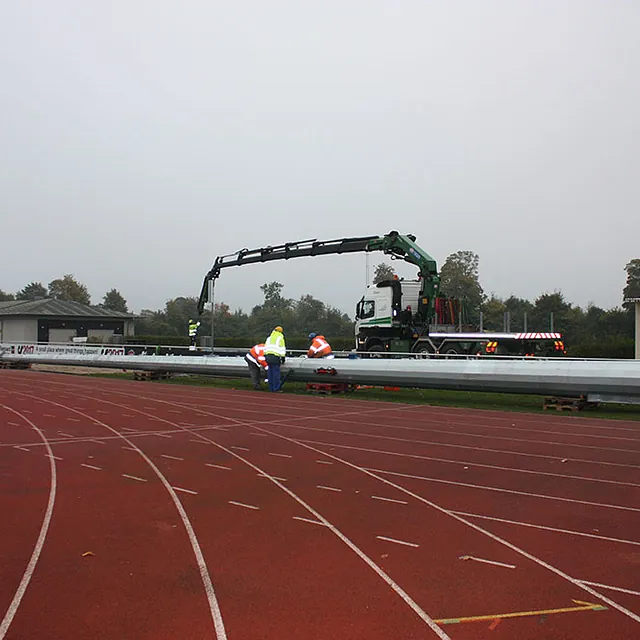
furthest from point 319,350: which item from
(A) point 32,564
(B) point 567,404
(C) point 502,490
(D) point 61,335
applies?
(D) point 61,335

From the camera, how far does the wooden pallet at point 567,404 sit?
15.4 metres

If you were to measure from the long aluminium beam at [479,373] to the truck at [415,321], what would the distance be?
3357mm

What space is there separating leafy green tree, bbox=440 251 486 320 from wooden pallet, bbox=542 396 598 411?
3739cm

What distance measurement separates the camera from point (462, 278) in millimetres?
59344

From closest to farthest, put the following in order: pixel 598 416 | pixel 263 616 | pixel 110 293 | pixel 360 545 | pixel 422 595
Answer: pixel 263 616 < pixel 422 595 < pixel 360 545 < pixel 598 416 < pixel 110 293

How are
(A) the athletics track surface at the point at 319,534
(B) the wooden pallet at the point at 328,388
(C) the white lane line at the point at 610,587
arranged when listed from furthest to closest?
1. (B) the wooden pallet at the point at 328,388
2. (C) the white lane line at the point at 610,587
3. (A) the athletics track surface at the point at 319,534

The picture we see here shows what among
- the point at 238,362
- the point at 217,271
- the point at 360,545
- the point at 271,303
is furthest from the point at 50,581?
the point at 271,303

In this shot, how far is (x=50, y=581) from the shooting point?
482cm

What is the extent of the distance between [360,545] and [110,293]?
94319 mm

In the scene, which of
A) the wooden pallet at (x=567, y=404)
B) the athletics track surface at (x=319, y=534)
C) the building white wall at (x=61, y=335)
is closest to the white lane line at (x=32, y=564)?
the athletics track surface at (x=319, y=534)

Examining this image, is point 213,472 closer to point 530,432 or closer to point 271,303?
point 530,432

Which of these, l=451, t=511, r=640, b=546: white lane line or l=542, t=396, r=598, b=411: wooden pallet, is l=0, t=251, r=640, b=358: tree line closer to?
l=542, t=396, r=598, b=411: wooden pallet

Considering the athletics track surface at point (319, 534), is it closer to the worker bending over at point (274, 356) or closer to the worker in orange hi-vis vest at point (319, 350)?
the worker bending over at point (274, 356)

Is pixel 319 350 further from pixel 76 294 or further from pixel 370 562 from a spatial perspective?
pixel 76 294
